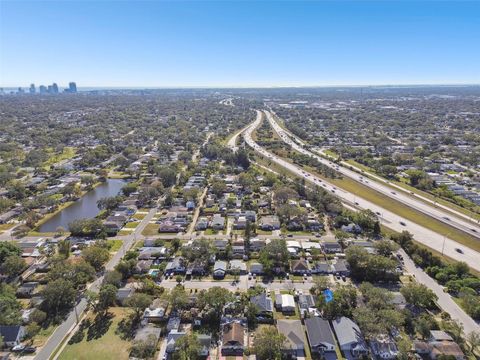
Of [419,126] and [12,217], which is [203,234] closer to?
[12,217]

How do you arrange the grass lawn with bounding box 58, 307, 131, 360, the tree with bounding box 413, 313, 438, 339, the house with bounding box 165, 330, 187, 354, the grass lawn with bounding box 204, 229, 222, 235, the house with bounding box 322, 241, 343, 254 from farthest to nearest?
1. the grass lawn with bounding box 204, 229, 222, 235
2. the house with bounding box 322, 241, 343, 254
3. the tree with bounding box 413, 313, 438, 339
4. the house with bounding box 165, 330, 187, 354
5. the grass lawn with bounding box 58, 307, 131, 360

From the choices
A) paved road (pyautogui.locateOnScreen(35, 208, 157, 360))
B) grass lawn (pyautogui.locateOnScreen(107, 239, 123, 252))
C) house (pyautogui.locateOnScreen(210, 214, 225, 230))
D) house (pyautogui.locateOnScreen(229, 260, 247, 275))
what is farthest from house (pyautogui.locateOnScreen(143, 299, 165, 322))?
house (pyautogui.locateOnScreen(210, 214, 225, 230))

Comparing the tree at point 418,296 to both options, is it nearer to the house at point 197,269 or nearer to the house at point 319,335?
the house at point 319,335

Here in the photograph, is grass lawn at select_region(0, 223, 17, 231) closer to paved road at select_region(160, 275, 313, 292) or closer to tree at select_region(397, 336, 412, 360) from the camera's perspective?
paved road at select_region(160, 275, 313, 292)

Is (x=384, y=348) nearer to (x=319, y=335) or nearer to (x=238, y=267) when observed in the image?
(x=319, y=335)

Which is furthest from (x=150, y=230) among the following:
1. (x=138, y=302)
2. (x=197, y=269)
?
(x=138, y=302)

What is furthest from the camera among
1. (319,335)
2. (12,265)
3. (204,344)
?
(12,265)

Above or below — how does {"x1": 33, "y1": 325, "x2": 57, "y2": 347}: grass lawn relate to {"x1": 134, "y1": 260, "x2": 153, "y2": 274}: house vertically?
below
